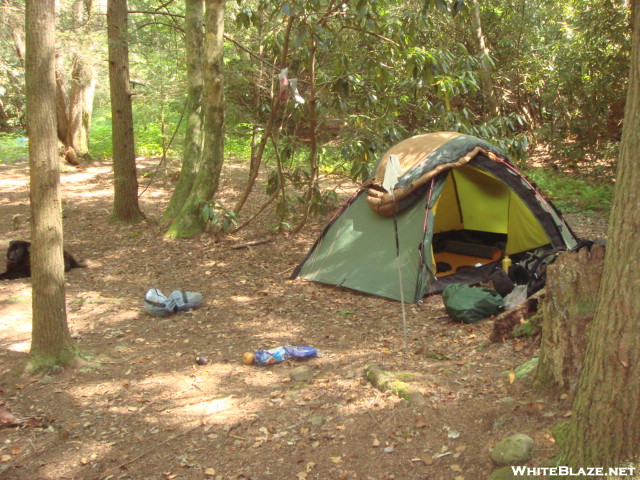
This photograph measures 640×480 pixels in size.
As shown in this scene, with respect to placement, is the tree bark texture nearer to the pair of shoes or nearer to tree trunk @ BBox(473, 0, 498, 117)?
the pair of shoes

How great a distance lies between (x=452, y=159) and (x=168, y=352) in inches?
143

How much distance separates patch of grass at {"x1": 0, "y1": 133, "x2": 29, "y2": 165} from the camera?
598 inches

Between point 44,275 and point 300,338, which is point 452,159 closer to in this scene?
point 300,338

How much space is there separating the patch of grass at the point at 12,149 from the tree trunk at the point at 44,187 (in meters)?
12.4

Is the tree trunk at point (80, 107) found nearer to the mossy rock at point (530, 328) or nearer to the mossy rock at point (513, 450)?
the mossy rock at point (530, 328)

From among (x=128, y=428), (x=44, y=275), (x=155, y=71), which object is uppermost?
(x=155, y=71)

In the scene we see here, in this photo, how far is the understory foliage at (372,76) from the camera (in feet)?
23.6

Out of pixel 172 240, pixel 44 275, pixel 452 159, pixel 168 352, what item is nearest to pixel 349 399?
pixel 168 352

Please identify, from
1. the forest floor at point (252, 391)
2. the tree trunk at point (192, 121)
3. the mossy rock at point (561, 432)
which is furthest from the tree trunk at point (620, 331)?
the tree trunk at point (192, 121)

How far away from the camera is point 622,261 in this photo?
7.11 feet

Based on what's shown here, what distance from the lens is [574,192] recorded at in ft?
35.0

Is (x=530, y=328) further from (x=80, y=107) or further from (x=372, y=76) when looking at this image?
(x=80, y=107)

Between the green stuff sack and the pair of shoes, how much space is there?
2.66 metres

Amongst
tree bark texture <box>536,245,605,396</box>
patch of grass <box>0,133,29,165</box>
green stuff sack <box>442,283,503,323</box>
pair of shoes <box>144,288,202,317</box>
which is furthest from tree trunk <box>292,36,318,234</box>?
patch of grass <box>0,133,29,165</box>
